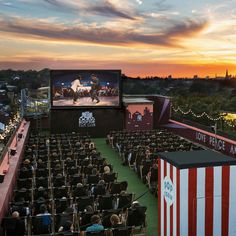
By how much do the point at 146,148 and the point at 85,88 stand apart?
1003cm

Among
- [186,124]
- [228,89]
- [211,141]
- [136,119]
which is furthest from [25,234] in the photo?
[228,89]

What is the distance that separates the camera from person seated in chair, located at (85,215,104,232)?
685cm

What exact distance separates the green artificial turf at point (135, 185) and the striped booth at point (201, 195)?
4658 mm

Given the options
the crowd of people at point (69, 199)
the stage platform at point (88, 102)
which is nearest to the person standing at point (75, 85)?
the stage platform at point (88, 102)

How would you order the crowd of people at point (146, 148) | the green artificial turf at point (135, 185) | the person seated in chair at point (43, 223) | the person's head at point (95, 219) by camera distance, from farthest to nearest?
1. the crowd of people at point (146, 148)
2. the green artificial turf at point (135, 185)
3. the person seated in chair at point (43, 223)
4. the person's head at point (95, 219)

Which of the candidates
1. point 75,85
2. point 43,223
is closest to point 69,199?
point 43,223

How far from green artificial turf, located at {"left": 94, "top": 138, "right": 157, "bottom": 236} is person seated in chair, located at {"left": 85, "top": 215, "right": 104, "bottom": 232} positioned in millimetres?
1760

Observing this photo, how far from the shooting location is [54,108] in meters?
25.2

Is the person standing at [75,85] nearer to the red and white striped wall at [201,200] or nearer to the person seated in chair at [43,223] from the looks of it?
the person seated in chair at [43,223]

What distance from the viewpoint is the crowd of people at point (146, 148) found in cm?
1274

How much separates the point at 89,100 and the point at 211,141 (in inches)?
354

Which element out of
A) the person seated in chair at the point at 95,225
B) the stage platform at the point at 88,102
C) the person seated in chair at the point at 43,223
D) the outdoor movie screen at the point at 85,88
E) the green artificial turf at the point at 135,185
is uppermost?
the outdoor movie screen at the point at 85,88

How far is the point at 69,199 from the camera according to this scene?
931cm

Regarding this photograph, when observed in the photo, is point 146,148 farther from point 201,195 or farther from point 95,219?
point 201,195
